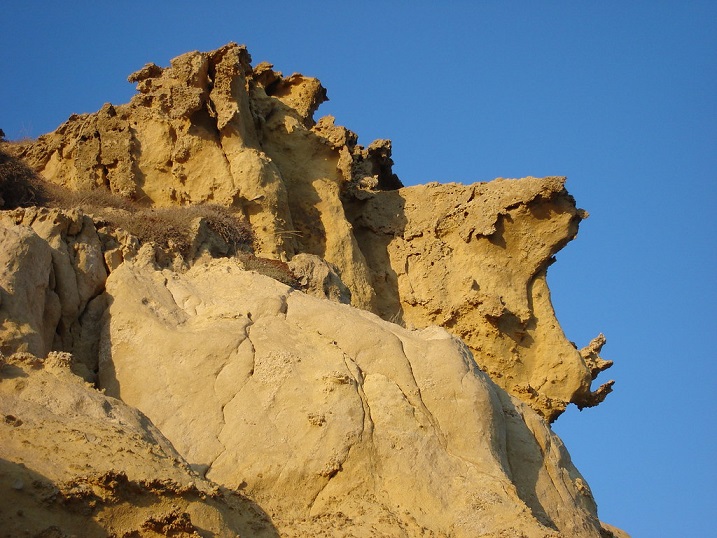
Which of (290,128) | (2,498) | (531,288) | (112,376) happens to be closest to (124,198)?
(290,128)

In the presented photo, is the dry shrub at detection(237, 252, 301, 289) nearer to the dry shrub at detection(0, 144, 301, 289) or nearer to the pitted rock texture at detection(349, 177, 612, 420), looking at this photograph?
the dry shrub at detection(0, 144, 301, 289)

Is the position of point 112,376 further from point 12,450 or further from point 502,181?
point 502,181

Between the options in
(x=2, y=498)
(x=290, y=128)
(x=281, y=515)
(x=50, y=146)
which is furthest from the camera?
(x=290, y=128)

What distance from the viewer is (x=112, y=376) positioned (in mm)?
10742

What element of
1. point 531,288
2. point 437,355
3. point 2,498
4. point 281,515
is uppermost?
point 531,288

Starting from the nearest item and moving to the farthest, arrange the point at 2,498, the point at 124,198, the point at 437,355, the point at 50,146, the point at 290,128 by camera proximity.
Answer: the point at 2,498
the point at 437,355
the point at 124,198
the point at 50,146
the point at 290,128

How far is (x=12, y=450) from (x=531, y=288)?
12582 mm

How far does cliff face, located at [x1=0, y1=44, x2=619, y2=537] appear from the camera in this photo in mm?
9758

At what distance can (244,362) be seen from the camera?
1080 cm

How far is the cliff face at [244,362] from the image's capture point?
384 inches

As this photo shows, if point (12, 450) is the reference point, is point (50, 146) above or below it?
above

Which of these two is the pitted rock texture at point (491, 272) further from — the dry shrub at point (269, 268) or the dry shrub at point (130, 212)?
the dry shrub at point (269, 268)

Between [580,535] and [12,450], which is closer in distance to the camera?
[12,450]

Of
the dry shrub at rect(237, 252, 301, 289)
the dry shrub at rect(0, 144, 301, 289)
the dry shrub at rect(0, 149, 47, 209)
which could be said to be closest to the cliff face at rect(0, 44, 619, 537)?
the dry shrub at rect(237, 252, 301, 289)
